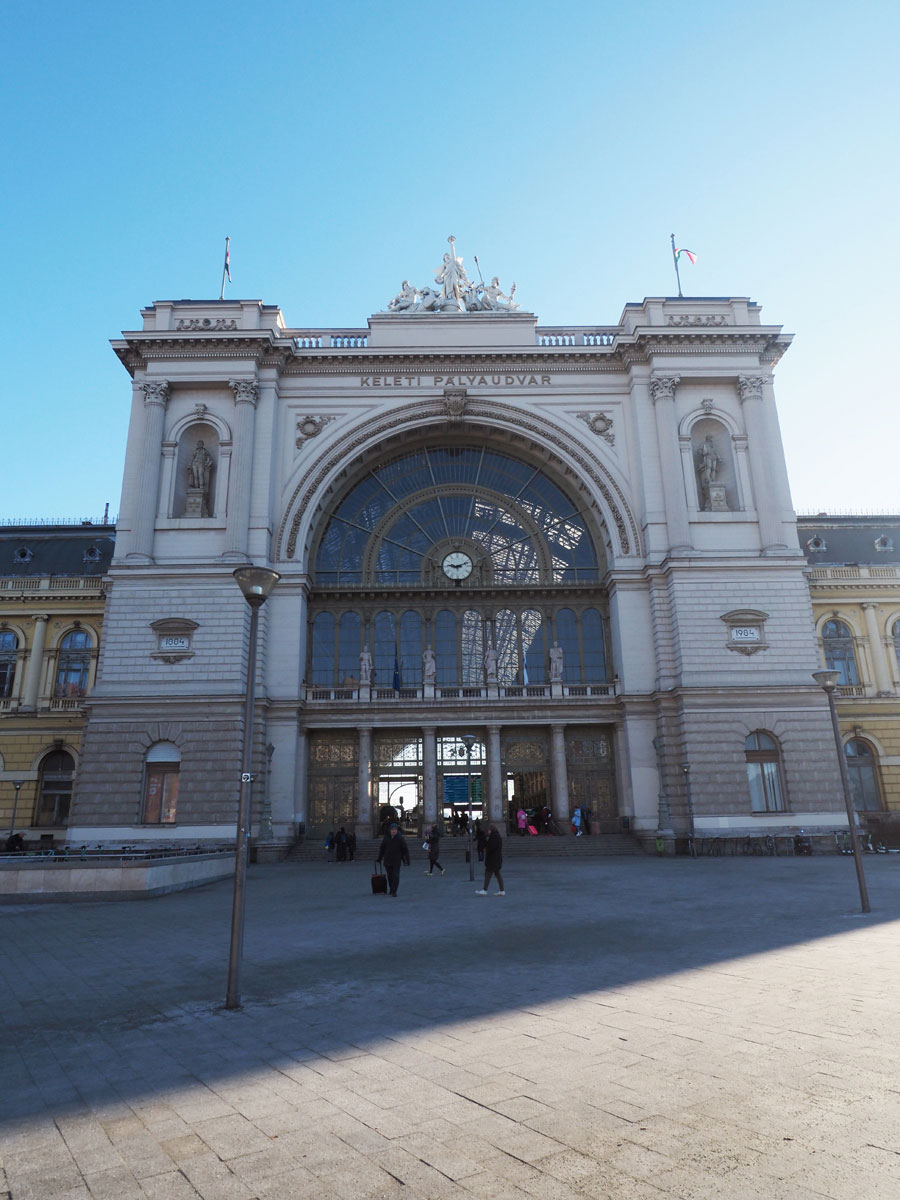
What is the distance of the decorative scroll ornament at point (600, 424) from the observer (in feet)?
141

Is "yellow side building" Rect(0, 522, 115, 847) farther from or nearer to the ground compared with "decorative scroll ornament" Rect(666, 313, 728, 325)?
nearer to the ground

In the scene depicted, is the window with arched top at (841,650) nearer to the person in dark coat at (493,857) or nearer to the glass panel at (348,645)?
the glass panel at (348,645)

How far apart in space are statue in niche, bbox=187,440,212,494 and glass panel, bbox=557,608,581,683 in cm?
2031

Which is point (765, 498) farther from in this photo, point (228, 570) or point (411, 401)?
point (228, 570)

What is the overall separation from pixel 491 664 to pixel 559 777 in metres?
6.74

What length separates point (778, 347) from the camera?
43.2 meters

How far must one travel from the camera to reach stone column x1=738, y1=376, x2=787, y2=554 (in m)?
39.9

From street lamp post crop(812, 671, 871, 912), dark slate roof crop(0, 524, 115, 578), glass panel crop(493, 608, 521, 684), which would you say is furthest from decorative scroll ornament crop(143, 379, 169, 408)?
street lamp post crop(812, 671, 871, 912)

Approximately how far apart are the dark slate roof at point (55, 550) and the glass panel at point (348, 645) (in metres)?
17.8

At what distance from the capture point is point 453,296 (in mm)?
46406

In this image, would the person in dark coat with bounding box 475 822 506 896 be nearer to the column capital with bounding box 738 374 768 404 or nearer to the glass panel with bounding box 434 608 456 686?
the glass panel with bounding box 434 608 456 686

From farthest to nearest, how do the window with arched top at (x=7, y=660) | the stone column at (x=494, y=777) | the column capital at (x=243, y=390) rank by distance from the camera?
the window with arched top at (x=7, y=660) → the column capital at (x=243, y=390) → the stone column at (x=494, y=777)

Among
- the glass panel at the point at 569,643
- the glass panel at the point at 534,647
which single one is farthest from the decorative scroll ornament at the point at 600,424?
the glass panel at the point at 534,647

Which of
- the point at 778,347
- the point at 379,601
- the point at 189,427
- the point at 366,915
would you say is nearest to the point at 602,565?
the point at 379,601
